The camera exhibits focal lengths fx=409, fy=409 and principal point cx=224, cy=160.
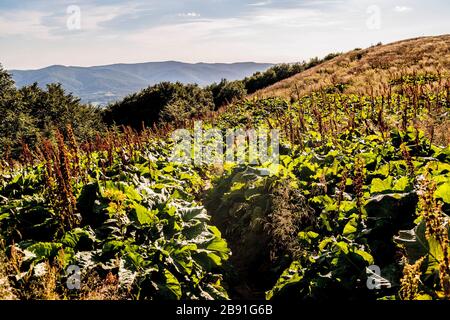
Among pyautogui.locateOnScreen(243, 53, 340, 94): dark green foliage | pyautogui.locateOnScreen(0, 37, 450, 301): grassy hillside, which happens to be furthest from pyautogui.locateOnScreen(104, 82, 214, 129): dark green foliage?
pyautogui.locateOnScreen(0, 37, 450, 301): grassy hillside

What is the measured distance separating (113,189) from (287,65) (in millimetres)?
50620

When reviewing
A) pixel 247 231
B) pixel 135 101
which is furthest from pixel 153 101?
pixel 247 231

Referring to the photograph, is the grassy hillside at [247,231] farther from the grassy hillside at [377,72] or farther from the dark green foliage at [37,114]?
the dark green foliage at [37,114]

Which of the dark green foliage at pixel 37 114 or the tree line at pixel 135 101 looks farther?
the tree line at pixel 135 101

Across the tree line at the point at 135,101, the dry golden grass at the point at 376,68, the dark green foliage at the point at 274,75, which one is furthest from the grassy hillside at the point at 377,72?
the tree line at the point at 135,101

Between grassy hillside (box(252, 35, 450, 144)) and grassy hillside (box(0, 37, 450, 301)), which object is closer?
grassy hillside (box(0, 37, 450, 301))

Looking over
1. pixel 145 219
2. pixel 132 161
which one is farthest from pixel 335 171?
pixel 132 161

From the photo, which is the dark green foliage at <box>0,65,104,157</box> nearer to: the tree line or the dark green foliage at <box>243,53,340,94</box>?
the tree line

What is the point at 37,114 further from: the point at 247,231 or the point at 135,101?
the point at 247,231

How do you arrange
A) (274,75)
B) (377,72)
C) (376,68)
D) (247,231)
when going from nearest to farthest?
(247,231) < (377,72) < (376,68) < (274,75)

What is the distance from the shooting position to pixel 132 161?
800cm

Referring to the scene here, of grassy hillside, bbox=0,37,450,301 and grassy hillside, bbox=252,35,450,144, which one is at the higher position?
grassy hillside, bbox=252,35,450,144

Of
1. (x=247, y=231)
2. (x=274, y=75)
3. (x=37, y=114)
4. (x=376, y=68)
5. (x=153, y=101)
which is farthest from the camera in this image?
(x=153, y=101)

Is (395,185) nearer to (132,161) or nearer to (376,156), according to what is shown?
(376,156)
